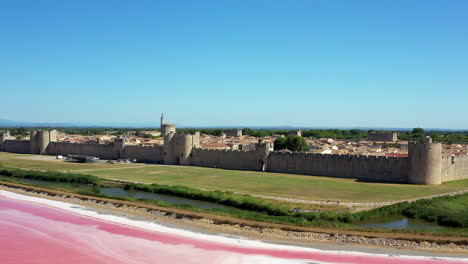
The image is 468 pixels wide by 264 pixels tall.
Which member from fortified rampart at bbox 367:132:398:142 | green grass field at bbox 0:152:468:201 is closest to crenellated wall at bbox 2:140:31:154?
green grass field at bbox 0:152:468:201

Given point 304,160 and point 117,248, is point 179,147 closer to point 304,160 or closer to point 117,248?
point 304,160

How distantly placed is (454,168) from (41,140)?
58.1 m

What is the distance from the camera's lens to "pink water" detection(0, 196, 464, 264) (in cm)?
1797

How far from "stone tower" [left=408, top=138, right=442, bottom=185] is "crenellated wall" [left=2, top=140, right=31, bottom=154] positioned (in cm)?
6006

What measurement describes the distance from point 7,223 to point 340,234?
56.0 ft

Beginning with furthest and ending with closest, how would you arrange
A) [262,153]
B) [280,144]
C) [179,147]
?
[280,144], [179,147], [262,153]

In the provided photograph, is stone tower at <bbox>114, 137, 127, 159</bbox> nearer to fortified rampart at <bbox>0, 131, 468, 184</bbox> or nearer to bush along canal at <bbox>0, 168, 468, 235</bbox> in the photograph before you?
fortified rampart at <bbox>0, 131, 468, 184</bbox>

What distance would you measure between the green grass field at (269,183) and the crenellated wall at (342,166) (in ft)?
5.73

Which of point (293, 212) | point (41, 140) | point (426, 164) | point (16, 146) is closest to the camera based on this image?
point (293, 212)

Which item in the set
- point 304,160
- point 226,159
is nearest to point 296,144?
point 226,159

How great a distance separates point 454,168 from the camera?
1551 inches

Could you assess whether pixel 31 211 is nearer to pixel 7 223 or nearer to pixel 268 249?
pixel 7 223

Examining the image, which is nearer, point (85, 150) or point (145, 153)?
point (145, 153)

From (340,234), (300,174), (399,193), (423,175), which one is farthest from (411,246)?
(300,174)
